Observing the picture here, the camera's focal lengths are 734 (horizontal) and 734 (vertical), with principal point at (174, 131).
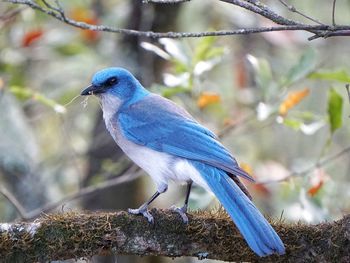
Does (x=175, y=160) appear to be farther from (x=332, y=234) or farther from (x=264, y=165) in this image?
(x=264, y=165)

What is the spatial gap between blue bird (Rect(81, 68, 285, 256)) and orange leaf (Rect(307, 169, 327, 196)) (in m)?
0.84

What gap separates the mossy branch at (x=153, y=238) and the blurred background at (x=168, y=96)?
125 centimetres

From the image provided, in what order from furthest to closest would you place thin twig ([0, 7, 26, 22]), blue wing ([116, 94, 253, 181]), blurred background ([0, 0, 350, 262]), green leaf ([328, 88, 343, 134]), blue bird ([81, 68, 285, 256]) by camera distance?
thin twig ([0, 7, 26, 22])
blurred background ([0, 0, 350, 262])
green leaf ([328, 88, 343, 134])
blue wing ([116, 94, 253, 181])
blue bird ([81, 68, 285, 256])

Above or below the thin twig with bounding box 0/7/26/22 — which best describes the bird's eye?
below

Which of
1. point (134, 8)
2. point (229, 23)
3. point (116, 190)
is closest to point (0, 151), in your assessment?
point (116, 190)

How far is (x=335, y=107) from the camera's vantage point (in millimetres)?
4773

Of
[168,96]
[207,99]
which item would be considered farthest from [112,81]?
[207,99]

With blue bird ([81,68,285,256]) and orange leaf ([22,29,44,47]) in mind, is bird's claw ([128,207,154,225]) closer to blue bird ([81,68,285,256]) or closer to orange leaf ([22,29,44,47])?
blue bird ([81,68,285,256])

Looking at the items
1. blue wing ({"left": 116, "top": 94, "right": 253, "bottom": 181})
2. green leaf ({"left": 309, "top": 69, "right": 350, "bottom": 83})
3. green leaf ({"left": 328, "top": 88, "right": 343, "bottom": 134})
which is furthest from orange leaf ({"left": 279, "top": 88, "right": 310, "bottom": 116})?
blue wing ({"left": 116, "top": 94, "right": 253, "bottom": 181})

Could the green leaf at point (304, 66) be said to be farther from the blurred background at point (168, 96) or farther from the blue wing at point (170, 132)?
the blue wing at point (170, 132)

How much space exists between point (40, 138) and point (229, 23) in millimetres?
2635

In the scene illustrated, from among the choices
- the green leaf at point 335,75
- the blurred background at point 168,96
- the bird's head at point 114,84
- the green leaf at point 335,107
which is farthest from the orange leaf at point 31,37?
the green leaf at point 335,107

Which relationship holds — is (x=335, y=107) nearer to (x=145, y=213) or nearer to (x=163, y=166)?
(x=163, y=166)

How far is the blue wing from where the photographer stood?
14.4 feet
